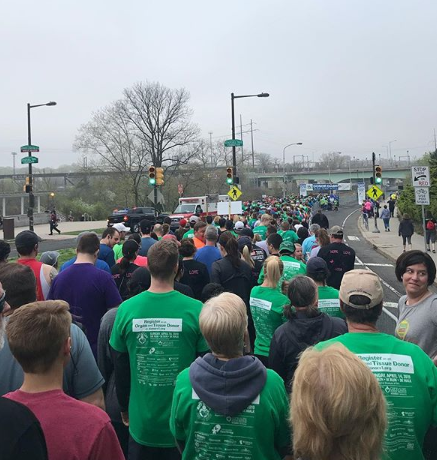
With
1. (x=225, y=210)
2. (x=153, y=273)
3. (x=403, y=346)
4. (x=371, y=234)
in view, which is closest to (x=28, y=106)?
(x=225, y=210)

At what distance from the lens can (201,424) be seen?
2453mm

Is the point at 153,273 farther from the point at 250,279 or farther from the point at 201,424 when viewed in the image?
the point at 250,279

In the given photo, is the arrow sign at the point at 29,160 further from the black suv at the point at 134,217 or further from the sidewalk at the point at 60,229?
the black suv at the point at 134,217

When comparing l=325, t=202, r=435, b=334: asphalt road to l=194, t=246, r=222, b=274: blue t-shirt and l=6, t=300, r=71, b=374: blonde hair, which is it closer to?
l=194, t=246, r=222, b=274: blue t-shirt

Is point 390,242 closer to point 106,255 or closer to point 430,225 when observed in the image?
point 430,225

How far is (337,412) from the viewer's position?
1.73 m

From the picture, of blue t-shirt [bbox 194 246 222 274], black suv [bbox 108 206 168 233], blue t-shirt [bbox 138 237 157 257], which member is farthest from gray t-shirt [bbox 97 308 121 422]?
black suv [bbox 108 206 168 233]

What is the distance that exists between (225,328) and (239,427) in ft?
1.67

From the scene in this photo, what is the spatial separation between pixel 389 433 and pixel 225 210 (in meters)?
19.6

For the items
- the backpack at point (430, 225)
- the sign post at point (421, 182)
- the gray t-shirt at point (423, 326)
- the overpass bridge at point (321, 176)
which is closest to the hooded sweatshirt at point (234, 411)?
the gray t-shirt at point (423, 326)

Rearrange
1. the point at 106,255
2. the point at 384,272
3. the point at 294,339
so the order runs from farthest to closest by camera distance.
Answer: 1. the point at 384,272
2. the point at 106,255
3. the point at 294,339

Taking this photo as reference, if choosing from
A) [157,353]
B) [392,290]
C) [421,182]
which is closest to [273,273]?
[157,353]

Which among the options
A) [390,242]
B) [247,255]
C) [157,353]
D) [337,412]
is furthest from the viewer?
[390,242]

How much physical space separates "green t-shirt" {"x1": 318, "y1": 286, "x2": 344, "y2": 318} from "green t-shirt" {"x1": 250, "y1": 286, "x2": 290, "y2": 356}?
58 centimetres
